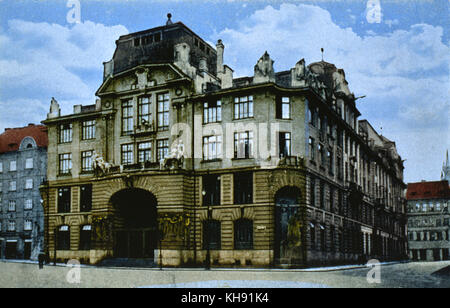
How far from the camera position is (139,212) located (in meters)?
49.3

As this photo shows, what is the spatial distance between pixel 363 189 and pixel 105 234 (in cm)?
3250

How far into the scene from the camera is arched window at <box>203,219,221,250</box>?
46125mm

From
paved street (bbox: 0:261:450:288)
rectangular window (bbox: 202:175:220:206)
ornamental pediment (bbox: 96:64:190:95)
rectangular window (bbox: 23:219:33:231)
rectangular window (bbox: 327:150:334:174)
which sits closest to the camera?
paved street (bbox: 0:261:450:288)

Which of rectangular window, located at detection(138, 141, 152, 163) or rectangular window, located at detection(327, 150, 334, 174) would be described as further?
rectangular window, located at detection(327, 150, 334, 174)

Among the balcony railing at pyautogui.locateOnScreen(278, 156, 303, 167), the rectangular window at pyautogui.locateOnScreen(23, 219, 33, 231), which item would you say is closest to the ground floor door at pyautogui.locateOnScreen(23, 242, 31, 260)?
the rectangular window at pyautogui.locateOnScreen(23, 219, 33, 231)

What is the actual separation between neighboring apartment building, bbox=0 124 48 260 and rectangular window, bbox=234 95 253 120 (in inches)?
853

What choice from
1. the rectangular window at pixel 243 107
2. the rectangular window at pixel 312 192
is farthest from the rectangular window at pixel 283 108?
the rectangular window at pixel 312 192

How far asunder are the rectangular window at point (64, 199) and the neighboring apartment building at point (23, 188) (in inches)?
168

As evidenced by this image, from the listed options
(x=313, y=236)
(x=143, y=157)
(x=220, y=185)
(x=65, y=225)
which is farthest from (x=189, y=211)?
(x=65, y=225)

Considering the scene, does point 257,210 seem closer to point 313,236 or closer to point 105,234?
point 313,236

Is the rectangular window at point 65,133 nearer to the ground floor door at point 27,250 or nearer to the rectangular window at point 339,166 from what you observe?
the ground floor door at point 27,250

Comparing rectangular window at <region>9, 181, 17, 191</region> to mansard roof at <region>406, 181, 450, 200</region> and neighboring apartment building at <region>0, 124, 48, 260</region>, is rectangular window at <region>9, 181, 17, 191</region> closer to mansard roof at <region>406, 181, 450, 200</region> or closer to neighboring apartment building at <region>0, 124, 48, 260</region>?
neighboring apartment building at <region>0, 124, 48, 260</region>

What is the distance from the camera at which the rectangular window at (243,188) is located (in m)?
45.3

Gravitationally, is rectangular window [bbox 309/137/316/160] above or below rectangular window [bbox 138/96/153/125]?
below
